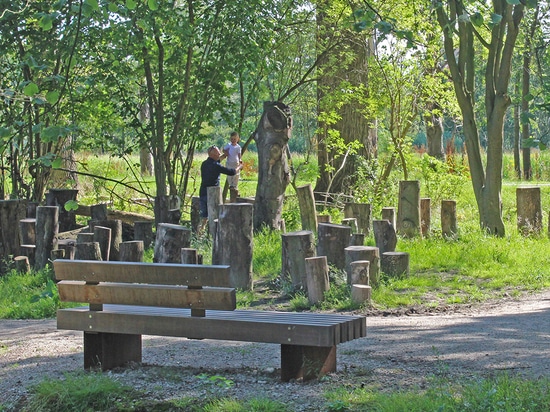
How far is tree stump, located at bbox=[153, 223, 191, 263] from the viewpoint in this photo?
11742 mm

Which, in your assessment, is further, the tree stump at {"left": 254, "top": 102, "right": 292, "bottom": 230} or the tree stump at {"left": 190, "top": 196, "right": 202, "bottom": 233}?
the tree stump at {"left": 190, "top": 196, "right": 202, "bottom": 233}

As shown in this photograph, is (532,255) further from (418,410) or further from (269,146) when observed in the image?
(418,410)

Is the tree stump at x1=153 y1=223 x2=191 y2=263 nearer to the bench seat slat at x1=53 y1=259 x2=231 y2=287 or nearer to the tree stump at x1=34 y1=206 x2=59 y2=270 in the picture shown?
the tree stump at x1=34 y1=206 x2=59 y2=270

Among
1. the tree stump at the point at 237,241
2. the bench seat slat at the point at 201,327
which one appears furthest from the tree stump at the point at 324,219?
the bench seat slat at the point at 201,327

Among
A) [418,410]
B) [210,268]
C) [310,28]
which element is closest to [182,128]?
[310,28]

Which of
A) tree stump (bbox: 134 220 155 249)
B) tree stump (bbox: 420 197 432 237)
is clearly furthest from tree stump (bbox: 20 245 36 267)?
tree stump (bbox: 420 197 432 237)

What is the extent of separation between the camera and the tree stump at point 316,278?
1053cm

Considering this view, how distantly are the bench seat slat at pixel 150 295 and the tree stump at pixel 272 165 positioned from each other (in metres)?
7.82

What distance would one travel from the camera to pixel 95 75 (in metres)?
15.4

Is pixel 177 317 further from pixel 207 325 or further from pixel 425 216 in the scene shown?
pixel 425 216

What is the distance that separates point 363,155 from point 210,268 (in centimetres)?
1467

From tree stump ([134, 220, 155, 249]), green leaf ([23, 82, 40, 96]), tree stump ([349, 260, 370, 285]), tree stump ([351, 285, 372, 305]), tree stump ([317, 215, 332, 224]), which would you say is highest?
green leaf ([23, 82, 40, 96])

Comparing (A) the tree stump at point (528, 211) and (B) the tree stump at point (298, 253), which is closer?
(B) the tree stump at point (298, 253)

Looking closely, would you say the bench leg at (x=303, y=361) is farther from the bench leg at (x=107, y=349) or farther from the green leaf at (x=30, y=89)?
the green leaf at (x=30, y=89)
